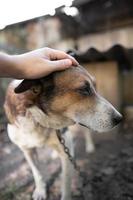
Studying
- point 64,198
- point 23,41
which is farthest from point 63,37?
point 64,198

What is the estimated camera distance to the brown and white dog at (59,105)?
8.64 feet

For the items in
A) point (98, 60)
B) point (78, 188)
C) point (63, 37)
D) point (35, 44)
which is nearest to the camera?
point (78, 188)

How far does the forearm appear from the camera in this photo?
2395 mm

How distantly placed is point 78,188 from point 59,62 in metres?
1.60

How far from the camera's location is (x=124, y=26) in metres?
6.16

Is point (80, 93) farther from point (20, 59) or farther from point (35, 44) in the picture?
point (35, 44)

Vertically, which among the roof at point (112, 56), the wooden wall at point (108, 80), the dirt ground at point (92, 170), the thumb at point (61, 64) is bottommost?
the dirt ground at point (92, 170)

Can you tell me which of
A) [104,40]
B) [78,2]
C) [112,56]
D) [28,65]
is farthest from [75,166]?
[104,40]

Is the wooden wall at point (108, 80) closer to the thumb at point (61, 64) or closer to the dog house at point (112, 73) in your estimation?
the dog house at point (112, 73)

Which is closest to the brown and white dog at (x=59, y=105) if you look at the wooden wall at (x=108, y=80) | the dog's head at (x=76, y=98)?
the dog's head at (x=76, y=98)

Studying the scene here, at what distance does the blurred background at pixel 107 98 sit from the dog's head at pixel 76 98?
757mm

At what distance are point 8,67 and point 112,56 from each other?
2637 millimetres

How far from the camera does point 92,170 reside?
4.02 meters

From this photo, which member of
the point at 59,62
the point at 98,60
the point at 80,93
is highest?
the point at 59,62
